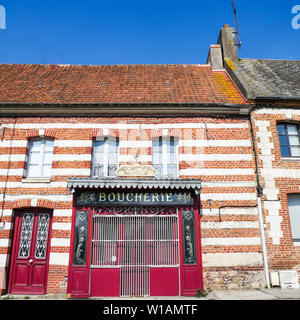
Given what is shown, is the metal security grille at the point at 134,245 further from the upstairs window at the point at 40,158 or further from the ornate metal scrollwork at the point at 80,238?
the upstairs window at the point at 40,158

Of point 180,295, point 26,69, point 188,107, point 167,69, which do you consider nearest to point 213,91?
point 188,107

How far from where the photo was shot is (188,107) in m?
9.02

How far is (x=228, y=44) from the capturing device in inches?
484

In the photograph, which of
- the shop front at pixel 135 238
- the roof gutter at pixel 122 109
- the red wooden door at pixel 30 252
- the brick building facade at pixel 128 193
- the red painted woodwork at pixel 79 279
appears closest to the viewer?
the red painted woodwork at pixel 79 279

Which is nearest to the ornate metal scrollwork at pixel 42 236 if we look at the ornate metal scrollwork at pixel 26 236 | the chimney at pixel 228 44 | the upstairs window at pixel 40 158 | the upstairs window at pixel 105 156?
the ornate metal scrollwork at pixel 26 236

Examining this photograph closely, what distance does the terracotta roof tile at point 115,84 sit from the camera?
31.1 feet

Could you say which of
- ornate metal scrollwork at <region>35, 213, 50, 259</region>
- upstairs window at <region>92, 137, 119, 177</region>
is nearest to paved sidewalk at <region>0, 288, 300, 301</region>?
ornate metal scrollwork at <region>35, 213, 50, 259</region>

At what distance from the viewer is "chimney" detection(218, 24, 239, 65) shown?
12170 millimetres

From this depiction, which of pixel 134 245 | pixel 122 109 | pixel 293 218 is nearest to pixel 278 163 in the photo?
pixel 293 218

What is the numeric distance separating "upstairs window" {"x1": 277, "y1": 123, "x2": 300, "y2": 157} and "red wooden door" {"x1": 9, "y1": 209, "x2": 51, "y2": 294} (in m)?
8.60

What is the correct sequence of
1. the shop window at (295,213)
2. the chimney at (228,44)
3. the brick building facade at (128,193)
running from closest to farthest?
the brick building facade at (128,193) < the shop window at (295,213) < the chimney at (228,44)

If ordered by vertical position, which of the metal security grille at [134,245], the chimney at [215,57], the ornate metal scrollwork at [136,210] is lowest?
the metal security grille at [134,245]

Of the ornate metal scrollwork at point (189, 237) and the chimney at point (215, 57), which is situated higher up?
the chimney at point (215, 57)

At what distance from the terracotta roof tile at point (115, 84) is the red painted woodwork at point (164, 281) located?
5.83 meters
